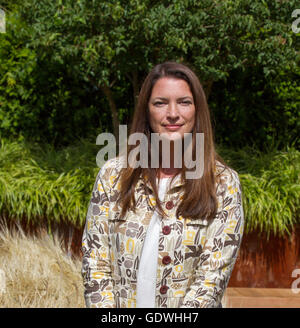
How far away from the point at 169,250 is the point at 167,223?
10 centimetres

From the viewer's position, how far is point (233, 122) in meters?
7.47

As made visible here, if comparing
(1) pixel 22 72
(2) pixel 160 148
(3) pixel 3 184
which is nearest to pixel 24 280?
(3) pixel 3 184

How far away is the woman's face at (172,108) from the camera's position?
1974mm

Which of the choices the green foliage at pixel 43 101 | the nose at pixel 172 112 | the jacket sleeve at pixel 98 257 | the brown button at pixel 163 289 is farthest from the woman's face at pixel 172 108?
the green foliage at pixel 43 101

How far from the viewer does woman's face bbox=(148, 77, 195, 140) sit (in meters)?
1.97

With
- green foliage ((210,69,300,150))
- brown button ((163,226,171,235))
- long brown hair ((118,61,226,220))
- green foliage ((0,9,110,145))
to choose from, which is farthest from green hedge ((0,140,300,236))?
brown button ((163,226,171,235))

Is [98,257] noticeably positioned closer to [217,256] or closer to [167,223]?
[167,223]

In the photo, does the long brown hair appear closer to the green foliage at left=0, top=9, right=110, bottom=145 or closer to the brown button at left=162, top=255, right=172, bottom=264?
the brown button at left=162, top=255, right=172, bottom=264

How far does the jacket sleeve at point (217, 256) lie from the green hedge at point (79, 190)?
3151mm

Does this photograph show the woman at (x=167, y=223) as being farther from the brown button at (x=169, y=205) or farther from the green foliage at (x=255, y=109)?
the green foliage at (x=255, y=109)

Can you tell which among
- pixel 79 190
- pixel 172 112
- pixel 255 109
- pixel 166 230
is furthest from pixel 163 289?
pixel 255 109

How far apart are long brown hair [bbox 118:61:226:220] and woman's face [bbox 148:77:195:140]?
0.03 metres

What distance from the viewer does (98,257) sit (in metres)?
1.96

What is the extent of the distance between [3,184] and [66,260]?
1.59m
